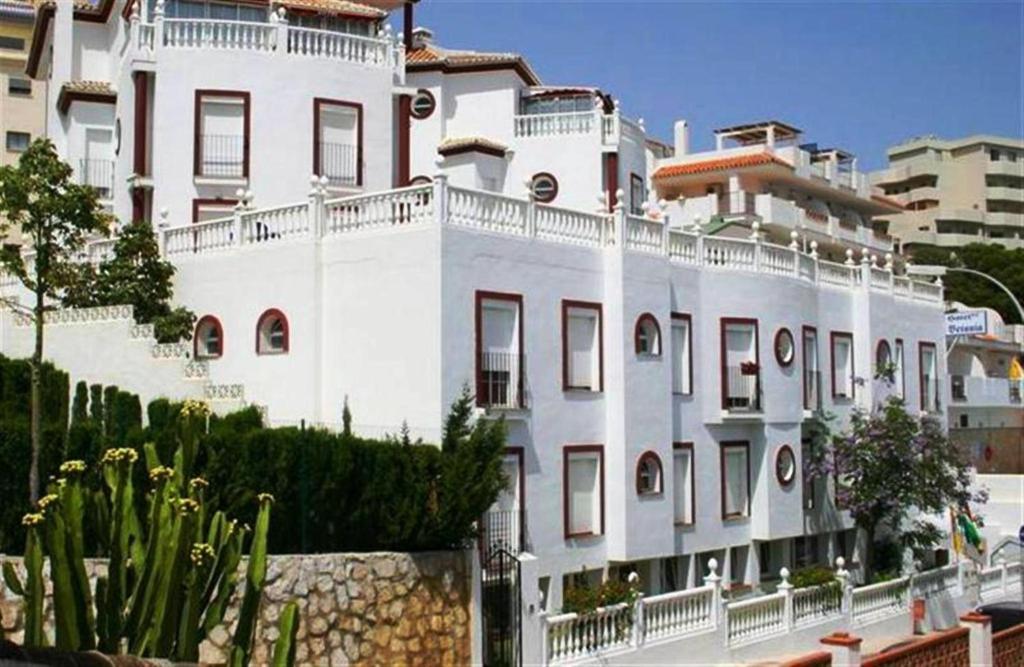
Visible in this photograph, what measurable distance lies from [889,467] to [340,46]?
16182 mm

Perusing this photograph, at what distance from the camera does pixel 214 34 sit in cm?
3017

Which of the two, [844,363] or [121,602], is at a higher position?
[844,363]

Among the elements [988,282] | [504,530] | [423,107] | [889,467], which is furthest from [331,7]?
[988,282]

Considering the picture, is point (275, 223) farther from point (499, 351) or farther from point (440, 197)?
point (499, 351)

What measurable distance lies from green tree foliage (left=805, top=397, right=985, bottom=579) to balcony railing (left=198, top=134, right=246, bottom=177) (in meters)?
15.1

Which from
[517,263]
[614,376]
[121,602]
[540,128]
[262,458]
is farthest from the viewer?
Result: [540,128]

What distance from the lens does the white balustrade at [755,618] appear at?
2583cm

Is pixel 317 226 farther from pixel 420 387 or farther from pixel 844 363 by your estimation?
pixel 844 363

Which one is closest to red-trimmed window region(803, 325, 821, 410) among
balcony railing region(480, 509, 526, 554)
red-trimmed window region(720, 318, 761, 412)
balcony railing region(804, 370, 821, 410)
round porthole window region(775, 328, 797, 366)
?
balcony railing region(804, 370, 821, 410)

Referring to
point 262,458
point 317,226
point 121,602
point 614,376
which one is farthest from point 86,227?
point 121,602

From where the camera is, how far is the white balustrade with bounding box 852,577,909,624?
2983 cm

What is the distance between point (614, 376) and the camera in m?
25.7

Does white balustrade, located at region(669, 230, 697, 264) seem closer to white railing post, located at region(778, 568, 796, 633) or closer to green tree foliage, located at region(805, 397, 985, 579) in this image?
green tree foliage, located at region(805, 397, 985, 579)

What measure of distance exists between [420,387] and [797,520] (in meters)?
12.3
